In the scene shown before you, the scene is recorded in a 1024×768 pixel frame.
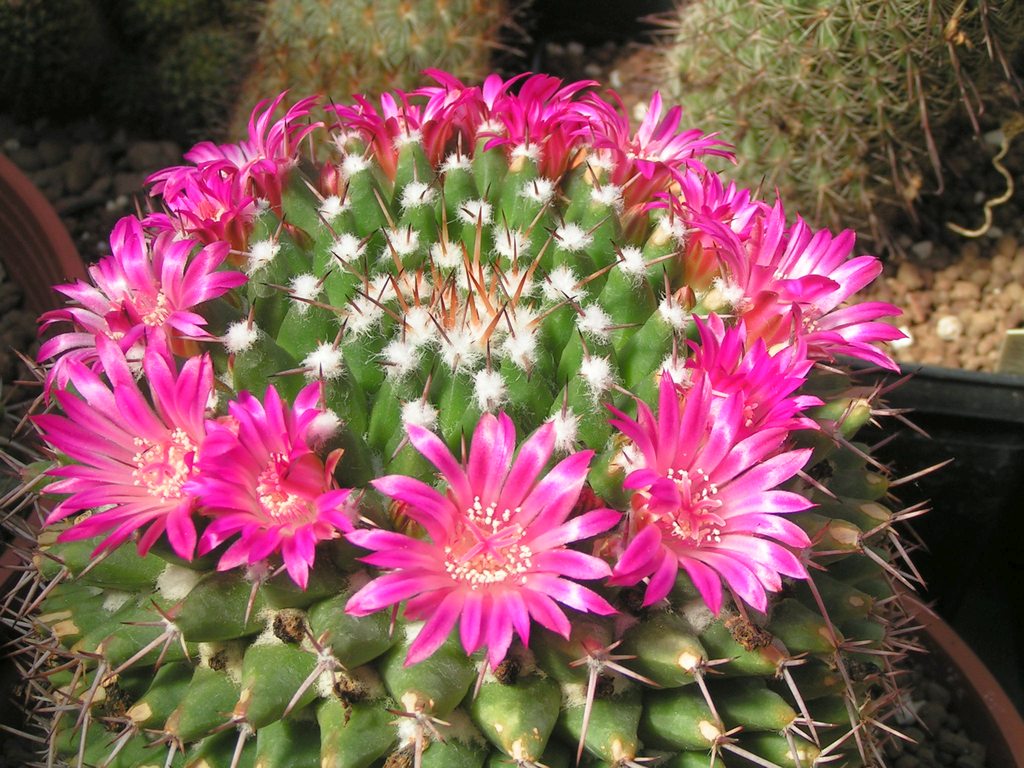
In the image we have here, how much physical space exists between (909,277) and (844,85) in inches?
30.7

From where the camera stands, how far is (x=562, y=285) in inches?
45.6

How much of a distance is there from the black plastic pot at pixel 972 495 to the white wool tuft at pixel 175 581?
5.11 ft

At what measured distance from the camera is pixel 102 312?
120cm

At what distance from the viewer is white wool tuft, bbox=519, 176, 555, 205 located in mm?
1255

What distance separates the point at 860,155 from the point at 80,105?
8.16 feet

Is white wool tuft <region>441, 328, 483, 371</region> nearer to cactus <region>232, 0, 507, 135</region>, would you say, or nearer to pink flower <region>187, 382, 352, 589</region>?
pink flower <region>187, 382, 352, 589</region>

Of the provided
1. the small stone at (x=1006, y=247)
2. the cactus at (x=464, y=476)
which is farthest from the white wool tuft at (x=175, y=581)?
the small stone at (x=1006, y=247)

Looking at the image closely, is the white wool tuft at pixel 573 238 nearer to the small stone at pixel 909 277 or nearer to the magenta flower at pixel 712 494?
the magenta flower at pixel 712 494

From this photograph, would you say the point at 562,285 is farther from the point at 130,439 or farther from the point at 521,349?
the point at 130,439

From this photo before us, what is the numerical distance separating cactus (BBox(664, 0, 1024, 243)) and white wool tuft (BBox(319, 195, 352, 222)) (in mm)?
1326

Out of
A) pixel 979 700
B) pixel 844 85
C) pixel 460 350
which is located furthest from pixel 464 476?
pixel 844 85

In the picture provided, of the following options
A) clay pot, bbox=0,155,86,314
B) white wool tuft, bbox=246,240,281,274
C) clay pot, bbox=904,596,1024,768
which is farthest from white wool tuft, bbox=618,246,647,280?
clay pot, bbox=0,155,86,314

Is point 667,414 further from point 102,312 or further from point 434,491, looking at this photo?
point 102,312

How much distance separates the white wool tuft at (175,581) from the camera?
104 cm
